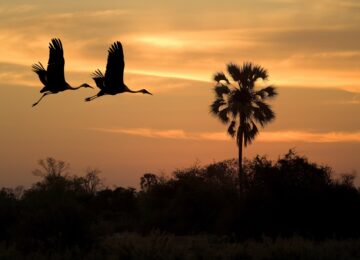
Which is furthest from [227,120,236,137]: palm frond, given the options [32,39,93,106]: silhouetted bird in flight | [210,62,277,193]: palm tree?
[32,39,93,106]: silhouetted bird in flight

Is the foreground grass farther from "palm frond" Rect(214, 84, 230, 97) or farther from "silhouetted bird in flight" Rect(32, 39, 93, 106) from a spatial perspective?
"palm frond" Rect(214, 84, 230, 97)

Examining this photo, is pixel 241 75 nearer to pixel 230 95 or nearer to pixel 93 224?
pixel 230 95

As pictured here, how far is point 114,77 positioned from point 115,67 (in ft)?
1.41

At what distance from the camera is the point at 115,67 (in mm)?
13641

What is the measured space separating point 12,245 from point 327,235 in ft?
44.5

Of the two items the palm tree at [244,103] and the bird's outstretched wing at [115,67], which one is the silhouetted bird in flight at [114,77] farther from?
the palm tree at [244,103]

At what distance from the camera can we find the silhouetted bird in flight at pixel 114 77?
12781 millimetres

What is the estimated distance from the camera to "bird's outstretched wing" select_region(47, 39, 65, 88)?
44.6 feet

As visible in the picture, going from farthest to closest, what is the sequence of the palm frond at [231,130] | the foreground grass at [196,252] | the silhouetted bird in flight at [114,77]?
the palm frond at [231,130]
the foreground grass at [196,252]
the silhouetted bird in flight at [114,77]

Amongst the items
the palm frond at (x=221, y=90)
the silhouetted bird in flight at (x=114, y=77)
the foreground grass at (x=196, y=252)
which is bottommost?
the foreground grass at (x=196, y=252)

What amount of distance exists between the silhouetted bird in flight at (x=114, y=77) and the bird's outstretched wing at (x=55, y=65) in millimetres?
661

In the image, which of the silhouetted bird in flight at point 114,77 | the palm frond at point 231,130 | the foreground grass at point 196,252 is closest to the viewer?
the silhouetted bird in flight at point 114,77

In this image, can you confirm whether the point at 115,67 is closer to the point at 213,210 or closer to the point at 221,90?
the point at 213,210

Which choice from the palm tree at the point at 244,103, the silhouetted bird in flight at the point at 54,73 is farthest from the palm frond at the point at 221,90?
the silhouetted bird in flight at the point at 54,73
